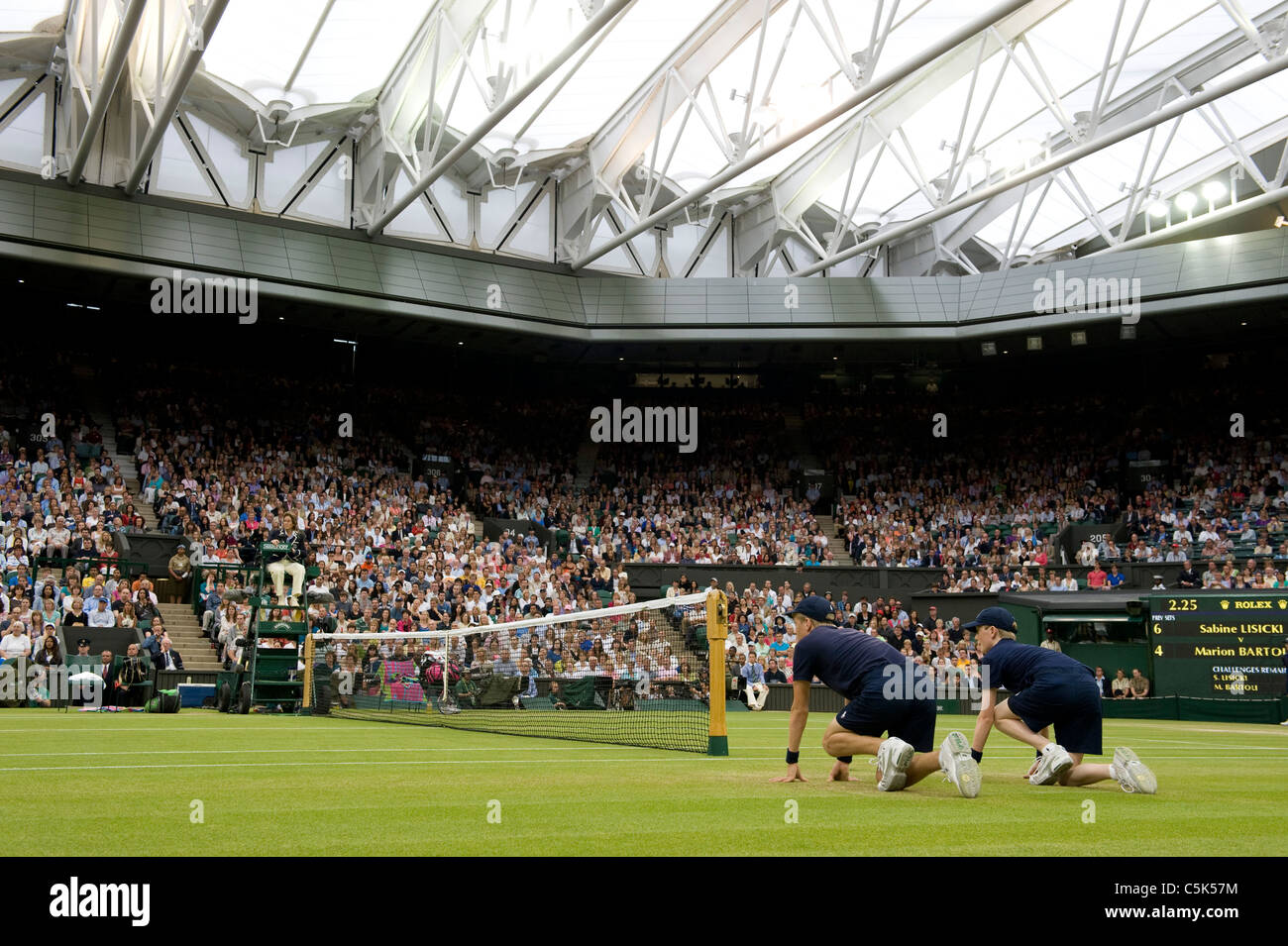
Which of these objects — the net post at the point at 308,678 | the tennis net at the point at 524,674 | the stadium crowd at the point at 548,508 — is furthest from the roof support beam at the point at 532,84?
the net post at the point at 308,678

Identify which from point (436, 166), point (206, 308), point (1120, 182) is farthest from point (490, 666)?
point (1120, 182)

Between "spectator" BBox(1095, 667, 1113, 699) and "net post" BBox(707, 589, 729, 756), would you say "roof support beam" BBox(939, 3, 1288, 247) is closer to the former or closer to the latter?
"spectator" BBox(1095, 667, 1113, 699)

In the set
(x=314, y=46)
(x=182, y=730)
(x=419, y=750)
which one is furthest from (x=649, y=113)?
(x=419, y=750)

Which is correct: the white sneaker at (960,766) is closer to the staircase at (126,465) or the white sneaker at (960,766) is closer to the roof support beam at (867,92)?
the roof support beam at (867,92)

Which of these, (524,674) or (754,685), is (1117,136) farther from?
(524,674)

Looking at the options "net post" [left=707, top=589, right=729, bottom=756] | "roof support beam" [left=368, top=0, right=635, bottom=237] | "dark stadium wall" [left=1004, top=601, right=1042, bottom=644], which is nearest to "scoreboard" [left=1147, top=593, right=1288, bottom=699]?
"dark stadium wall" [left=1004, top=601, right=1042, bottom=644]

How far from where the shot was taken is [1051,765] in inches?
311

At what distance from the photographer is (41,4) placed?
27.9m

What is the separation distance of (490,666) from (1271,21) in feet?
78.2

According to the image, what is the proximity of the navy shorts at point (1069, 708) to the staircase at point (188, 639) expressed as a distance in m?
19.0

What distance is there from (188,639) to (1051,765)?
21.8 m

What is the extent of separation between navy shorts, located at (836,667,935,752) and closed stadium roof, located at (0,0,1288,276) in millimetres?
15255

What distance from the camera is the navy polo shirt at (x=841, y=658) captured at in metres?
7.91

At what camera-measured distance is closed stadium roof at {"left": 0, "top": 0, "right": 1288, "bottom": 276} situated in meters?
26.0
